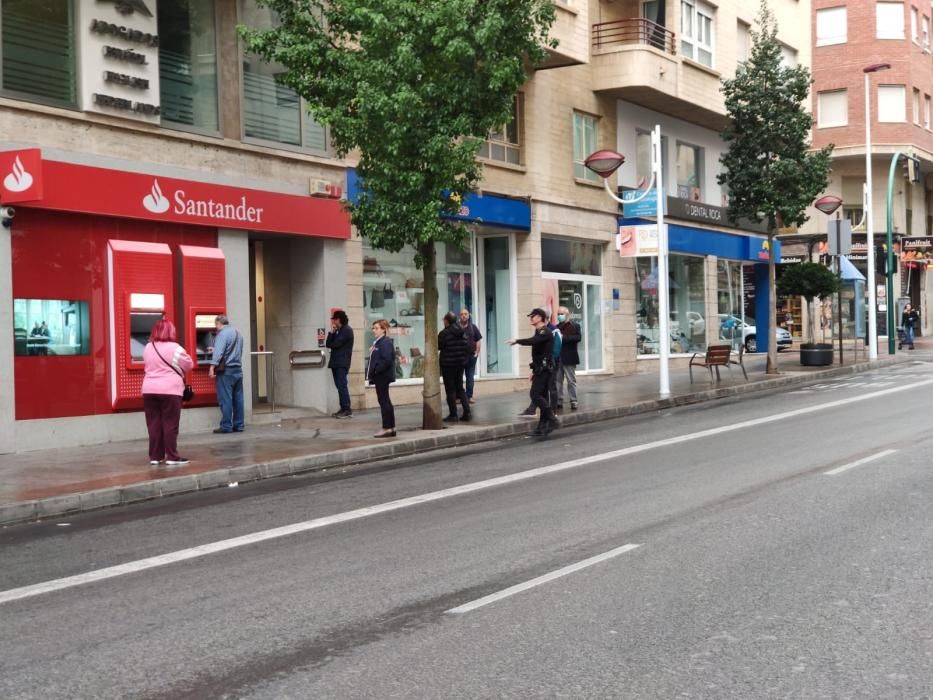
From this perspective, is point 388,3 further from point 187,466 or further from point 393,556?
point 393,556

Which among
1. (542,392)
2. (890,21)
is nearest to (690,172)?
(542,392)

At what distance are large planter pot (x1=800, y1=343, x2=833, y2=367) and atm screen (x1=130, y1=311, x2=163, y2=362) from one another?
2015 cm

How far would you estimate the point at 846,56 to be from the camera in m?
48.2

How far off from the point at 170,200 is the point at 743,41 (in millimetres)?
22401

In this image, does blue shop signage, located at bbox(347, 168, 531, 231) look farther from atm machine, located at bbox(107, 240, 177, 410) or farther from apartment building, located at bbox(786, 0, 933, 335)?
apartment building, located at bbox(786, 0, 933, 335)

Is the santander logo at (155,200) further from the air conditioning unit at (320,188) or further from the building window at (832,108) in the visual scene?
the building window at (832,108)

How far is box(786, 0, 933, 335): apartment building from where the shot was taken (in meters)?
47.4

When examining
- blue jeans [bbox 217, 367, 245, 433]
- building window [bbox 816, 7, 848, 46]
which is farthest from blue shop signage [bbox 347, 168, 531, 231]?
building window [bbox 816, 7, 848, 46]

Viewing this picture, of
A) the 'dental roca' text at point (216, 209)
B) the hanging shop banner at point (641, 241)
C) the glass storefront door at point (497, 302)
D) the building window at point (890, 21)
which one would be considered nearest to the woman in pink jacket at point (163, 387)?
the 'dental roca' text at point (216, 209)

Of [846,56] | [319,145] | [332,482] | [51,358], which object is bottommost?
[332,482]

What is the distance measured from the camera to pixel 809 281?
31.0m

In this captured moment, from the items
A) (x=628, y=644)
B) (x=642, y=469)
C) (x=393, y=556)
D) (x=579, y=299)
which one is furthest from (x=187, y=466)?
(x=579, y=299)

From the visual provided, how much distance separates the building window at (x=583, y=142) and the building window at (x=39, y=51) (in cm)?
1388

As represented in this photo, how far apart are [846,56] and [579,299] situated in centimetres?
2688
